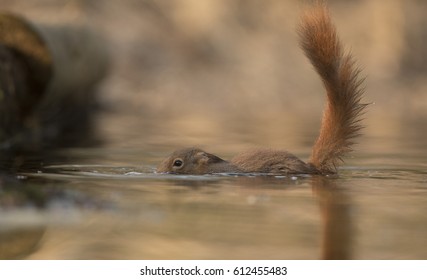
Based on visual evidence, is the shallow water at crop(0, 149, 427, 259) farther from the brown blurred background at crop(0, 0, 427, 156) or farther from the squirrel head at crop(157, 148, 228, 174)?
the brown blurred background at crop(0, 0, 427, 156)

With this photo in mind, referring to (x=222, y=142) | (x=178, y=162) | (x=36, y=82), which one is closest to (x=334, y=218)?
(x=178, y=162)

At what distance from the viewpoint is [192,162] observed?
329 inches

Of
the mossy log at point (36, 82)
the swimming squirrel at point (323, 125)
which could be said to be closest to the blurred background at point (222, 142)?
the swimming squirrel at point (323, 125)

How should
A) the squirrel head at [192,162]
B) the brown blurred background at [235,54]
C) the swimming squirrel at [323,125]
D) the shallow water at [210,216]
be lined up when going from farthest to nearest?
the brown blurred background at [235,54] → the squirrel head at [192,162] → the swimming squirrel at [323,125] → the shallow water at [210,216]

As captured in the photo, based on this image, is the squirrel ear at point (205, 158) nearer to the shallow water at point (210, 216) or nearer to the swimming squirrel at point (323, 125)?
the swimming squirrel at point (323, 125)

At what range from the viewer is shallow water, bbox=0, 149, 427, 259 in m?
5.03

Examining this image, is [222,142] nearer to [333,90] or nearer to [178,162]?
[178,162]

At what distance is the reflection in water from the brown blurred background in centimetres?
1277

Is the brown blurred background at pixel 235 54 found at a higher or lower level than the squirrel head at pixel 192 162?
higher

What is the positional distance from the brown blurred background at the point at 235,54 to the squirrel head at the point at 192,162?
38.5ft

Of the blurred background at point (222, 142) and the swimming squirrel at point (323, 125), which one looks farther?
the swimming squirrel at point (323, 125)

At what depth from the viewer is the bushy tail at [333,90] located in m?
8.05

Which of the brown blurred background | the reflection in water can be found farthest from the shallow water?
the brown blurred background

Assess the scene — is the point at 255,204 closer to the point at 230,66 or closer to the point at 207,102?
the point at 207,102
